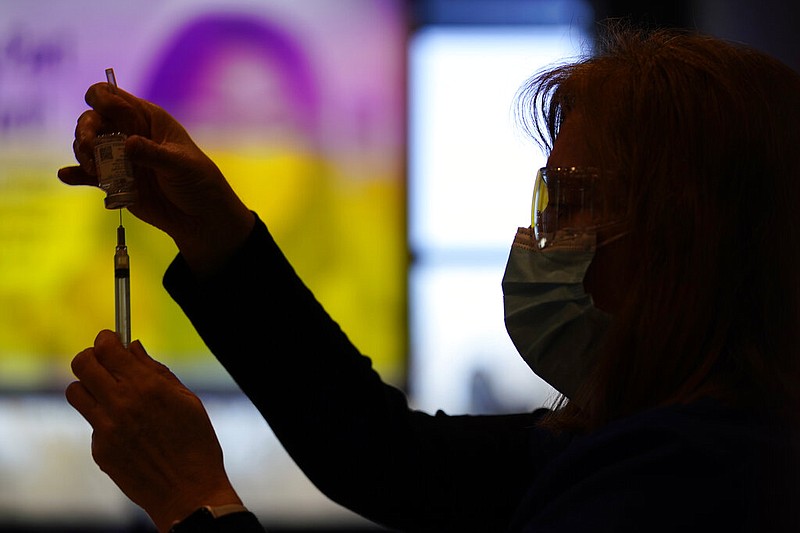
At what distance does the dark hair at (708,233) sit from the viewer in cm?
96

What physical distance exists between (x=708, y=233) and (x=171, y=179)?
27.6 inches

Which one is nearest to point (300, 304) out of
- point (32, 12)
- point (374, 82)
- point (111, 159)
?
point (111, 159)

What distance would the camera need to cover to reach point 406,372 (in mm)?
2695

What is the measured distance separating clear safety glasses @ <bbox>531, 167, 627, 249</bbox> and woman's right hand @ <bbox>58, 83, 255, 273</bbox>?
17.3 inches

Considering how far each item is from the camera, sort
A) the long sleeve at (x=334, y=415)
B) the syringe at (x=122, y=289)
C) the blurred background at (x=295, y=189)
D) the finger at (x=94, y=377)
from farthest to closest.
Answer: the blurred background at (x=295, y=189) < the long sleeve at (x=334, y=415) < the syringe at (x=122, y=289) < the finger at (x=94, y=377)

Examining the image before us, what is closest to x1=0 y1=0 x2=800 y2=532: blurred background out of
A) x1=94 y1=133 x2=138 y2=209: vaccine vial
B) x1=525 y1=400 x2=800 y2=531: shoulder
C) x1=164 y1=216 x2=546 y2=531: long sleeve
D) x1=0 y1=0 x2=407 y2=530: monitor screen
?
x1=0 y1=0 x2=407 y2=530: monitor screen

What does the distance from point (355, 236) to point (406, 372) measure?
0.45 metres

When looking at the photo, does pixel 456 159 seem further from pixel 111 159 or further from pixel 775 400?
pixel 775 400

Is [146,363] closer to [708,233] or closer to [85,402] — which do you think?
[85,402]

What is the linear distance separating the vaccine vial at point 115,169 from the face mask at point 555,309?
53 centimetres

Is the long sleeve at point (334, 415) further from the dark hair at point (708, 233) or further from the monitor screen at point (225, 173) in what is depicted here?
the monitor screen at point (225, 173)

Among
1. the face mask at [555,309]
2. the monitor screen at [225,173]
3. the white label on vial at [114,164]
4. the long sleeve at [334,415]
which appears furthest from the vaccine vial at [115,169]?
the monitor screen at [225,173]

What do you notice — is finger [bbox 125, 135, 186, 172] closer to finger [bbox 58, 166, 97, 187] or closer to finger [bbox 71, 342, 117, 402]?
finger [bbox 58, 166, 97, 187]

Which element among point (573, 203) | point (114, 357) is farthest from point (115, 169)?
point (573, 203)
